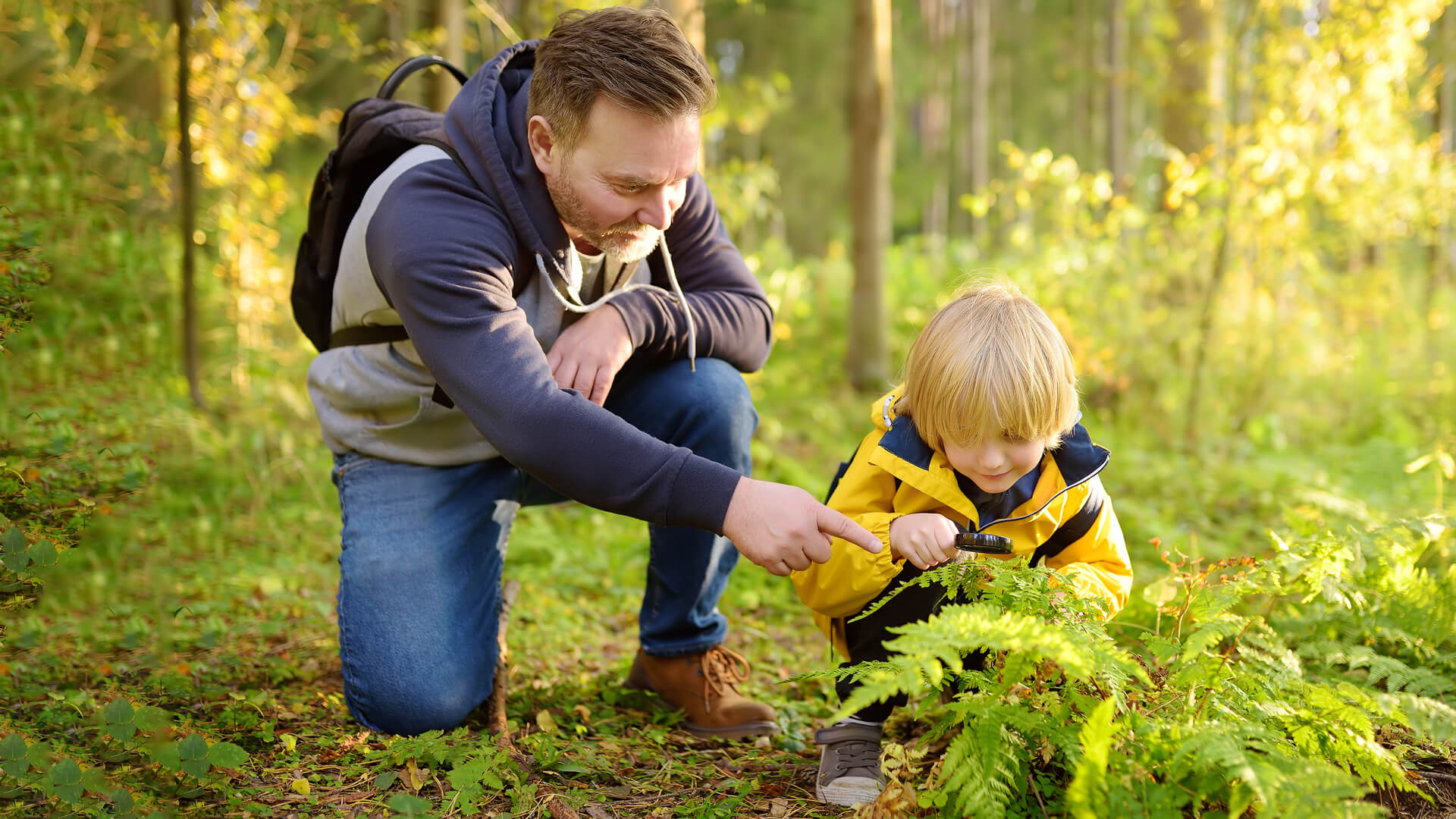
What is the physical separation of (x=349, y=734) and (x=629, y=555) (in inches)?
75.3

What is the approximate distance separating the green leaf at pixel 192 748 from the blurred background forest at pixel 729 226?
37 mm

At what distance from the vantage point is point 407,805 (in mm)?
1914

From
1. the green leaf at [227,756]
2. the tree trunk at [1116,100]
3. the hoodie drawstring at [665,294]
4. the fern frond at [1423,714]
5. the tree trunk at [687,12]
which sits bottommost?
the green leaf at [227,756]

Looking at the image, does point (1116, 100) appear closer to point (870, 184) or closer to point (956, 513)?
point (870, 184)

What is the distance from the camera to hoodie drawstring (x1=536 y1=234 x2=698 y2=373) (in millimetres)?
2576

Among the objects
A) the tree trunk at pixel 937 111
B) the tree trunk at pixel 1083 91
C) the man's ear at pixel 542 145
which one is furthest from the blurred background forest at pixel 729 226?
the tree trunk at pixel 937 111

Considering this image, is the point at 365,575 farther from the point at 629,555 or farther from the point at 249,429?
the point at 249,429

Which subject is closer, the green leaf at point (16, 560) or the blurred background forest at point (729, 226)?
the green leaf at point (16, 560)

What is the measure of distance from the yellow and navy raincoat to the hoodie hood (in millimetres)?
964

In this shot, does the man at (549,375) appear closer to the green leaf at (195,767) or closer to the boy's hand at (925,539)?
the boy's hand at (925,539)

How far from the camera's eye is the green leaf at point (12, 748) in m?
1.77

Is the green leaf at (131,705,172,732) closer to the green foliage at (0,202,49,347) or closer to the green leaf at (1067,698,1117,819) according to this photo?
the green foliage at (0,202,49,347)

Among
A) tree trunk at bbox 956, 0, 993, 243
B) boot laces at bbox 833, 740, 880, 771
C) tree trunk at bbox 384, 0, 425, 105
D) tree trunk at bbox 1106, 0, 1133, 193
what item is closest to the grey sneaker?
boot laces at bbox 833, 740, 880, 771

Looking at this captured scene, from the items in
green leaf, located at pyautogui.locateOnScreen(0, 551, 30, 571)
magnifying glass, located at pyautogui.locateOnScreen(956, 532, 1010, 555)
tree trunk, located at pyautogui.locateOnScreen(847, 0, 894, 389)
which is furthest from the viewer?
tree trunk, located at pyautogui.locateOnScreen(847, 0, 894, 389)
